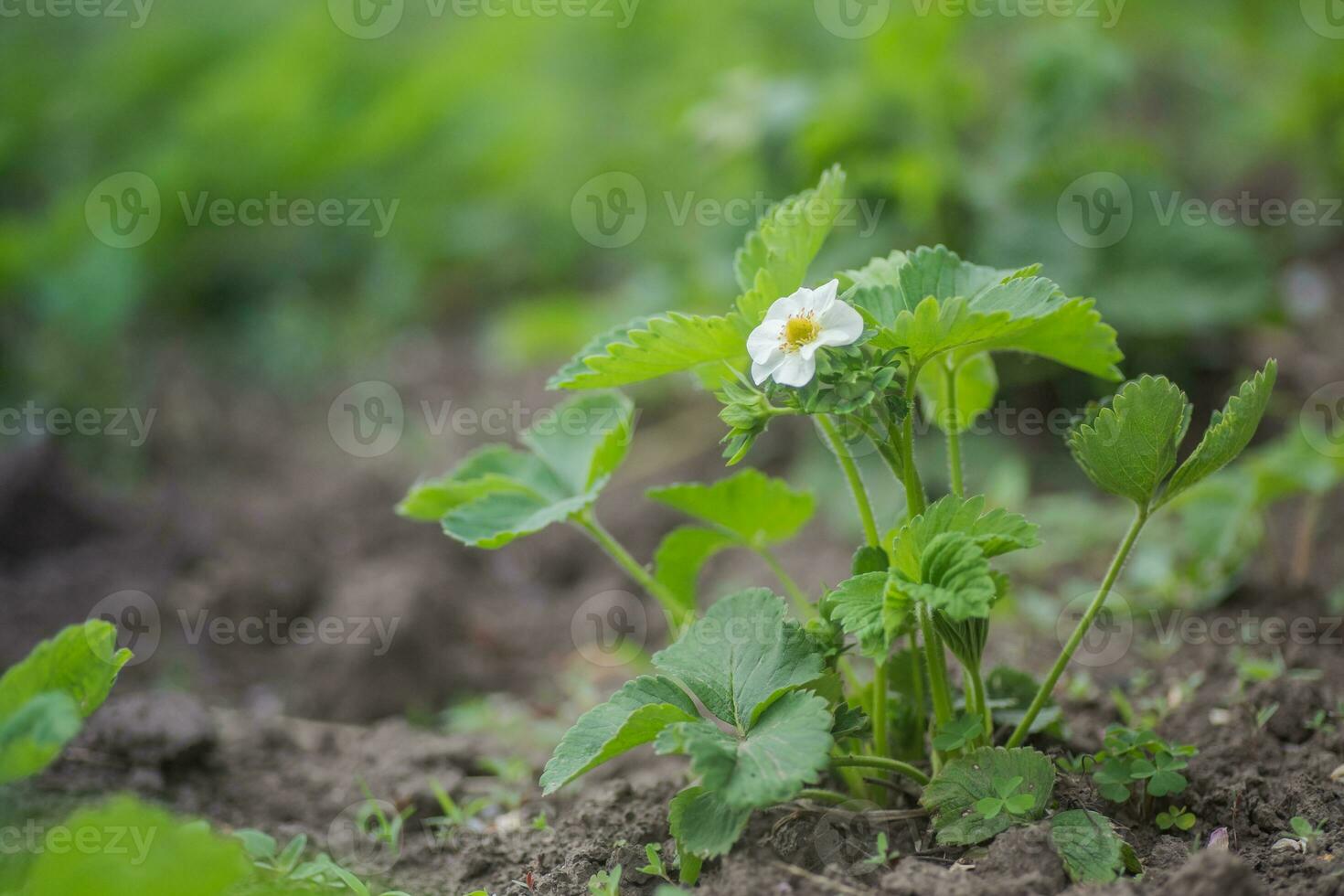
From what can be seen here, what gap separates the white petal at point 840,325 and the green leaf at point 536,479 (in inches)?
13.1

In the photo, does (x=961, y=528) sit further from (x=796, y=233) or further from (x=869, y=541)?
(x=796, y=233)

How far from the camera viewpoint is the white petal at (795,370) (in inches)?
45.6

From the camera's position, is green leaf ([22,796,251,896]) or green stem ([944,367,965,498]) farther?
green stem ([944,367,965,498])

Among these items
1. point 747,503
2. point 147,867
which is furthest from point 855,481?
point 147,867

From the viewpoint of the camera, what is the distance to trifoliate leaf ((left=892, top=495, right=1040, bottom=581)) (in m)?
1.18

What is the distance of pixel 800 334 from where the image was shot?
1188mm

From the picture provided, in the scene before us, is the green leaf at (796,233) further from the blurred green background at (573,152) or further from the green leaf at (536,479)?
the blurred green background at (573,152)

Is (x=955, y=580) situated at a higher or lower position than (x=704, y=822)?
higher

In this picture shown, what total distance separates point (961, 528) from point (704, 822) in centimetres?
42

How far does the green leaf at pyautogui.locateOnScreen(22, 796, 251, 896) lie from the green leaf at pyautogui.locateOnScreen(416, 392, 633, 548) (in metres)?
0.43

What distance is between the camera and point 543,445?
1620mm

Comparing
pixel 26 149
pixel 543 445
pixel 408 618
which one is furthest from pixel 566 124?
pixel 543 445

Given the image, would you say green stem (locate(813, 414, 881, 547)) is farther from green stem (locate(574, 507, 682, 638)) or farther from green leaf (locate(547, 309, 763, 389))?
green stem (locate(574, 507, 682, 638))

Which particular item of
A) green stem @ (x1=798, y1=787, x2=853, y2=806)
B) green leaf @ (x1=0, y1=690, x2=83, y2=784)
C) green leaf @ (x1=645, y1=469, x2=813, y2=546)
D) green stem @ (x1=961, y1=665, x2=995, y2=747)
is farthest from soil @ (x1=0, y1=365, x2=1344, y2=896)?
green leaf @ (x1=0, y1=690, x2=83, y2=784)
